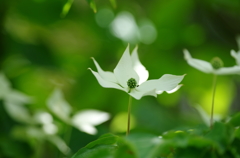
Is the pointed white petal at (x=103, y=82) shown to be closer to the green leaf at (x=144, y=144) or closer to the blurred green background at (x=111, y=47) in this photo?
the green leaf at (x=144, y=144)

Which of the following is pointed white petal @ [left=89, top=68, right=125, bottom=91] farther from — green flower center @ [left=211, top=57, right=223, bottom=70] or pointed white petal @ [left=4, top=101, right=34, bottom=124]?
pointed white petal @ [left=4, top=101, right=34, bottom=124]

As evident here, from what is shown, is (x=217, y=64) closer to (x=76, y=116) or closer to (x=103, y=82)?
(x=103, y=82)

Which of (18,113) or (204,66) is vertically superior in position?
(204,66)

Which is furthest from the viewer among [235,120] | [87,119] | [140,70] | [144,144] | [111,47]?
[111,47]

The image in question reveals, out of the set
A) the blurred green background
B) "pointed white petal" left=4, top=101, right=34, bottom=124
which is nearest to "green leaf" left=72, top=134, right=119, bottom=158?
"pointed white petal" left=4, top=101, right=34, bottom=124

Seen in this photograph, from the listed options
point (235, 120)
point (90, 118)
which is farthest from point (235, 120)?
point (90, 118)

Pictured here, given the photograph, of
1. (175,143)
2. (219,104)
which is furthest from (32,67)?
(175,143)

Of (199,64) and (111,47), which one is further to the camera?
(111,47)
